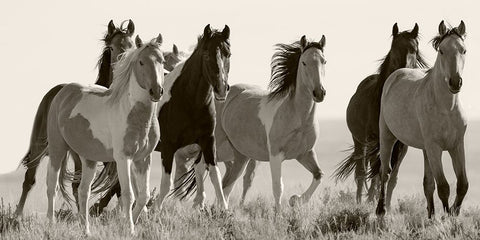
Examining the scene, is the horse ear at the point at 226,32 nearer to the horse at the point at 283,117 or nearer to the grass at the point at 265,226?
the horse at the point at 283,117

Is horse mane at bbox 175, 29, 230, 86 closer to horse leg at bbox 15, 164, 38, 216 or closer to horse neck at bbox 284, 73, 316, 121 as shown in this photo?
horse neck at bbox 284, 73, 316, 121

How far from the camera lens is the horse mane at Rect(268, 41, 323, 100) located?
37.7 feet

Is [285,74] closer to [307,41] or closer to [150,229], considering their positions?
[307,41]

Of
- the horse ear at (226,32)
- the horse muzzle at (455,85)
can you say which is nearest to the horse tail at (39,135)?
the horse ear at (226,32)

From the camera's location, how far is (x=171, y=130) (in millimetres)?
11227

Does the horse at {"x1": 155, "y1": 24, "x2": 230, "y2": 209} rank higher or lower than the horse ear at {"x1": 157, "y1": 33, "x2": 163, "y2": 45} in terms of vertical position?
lower

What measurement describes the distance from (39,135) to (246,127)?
2.69m

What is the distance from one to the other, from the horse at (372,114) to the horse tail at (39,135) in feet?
13.9

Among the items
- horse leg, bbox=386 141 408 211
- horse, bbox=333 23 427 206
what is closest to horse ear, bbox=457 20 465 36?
horse, bbox=333 23 427 206

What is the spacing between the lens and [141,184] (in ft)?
31.5

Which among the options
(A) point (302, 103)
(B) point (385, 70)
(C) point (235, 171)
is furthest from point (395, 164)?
(C) point (235, 171)

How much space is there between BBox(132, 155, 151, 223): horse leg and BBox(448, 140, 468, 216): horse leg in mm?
3440

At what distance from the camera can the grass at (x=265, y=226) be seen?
9352 millimetres

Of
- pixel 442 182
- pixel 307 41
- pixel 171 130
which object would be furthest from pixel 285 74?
pixel 442 182
